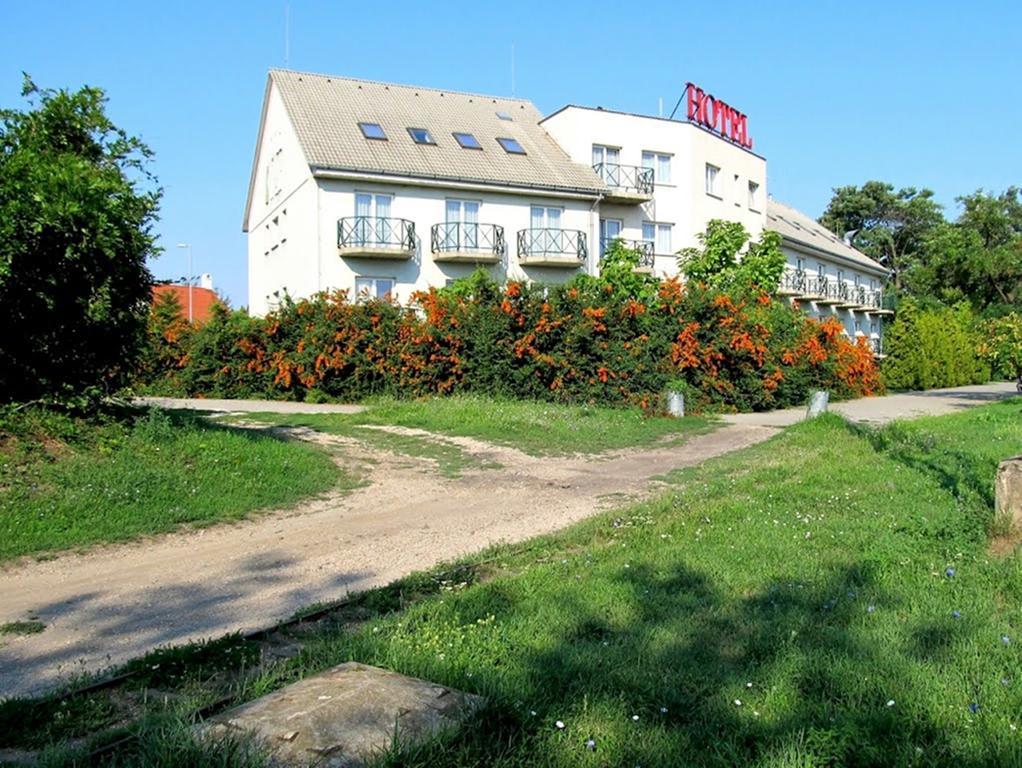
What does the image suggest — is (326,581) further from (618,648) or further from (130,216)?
(130,216)

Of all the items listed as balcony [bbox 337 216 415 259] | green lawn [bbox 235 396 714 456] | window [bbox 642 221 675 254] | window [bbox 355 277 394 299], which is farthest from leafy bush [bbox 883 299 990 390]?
green lawn [bbox 235 396 714 456]

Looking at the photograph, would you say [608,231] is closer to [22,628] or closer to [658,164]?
[658,164]

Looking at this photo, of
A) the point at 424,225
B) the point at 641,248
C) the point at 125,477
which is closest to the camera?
the point at 125,477

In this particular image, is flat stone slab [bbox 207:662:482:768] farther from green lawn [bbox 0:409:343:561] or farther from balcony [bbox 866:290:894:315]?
balcony [bbox 866:290:894:315]

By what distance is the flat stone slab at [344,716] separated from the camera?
10.9ft

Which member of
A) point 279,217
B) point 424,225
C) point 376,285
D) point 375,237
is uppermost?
point 279,217

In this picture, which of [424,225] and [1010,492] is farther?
[424,225]

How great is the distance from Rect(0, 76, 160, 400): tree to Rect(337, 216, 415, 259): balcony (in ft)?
64.0

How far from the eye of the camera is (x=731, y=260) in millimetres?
37781

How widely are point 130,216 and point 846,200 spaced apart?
74.7 m

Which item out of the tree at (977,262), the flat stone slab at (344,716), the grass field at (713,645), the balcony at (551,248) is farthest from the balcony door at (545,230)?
the flat stone slab at (344,716)

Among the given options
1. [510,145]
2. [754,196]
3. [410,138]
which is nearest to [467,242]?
[410,138]

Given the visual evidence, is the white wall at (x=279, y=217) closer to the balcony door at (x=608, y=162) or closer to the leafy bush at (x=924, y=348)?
the balcony door at (x=608, y=162)

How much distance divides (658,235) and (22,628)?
36.6 m
